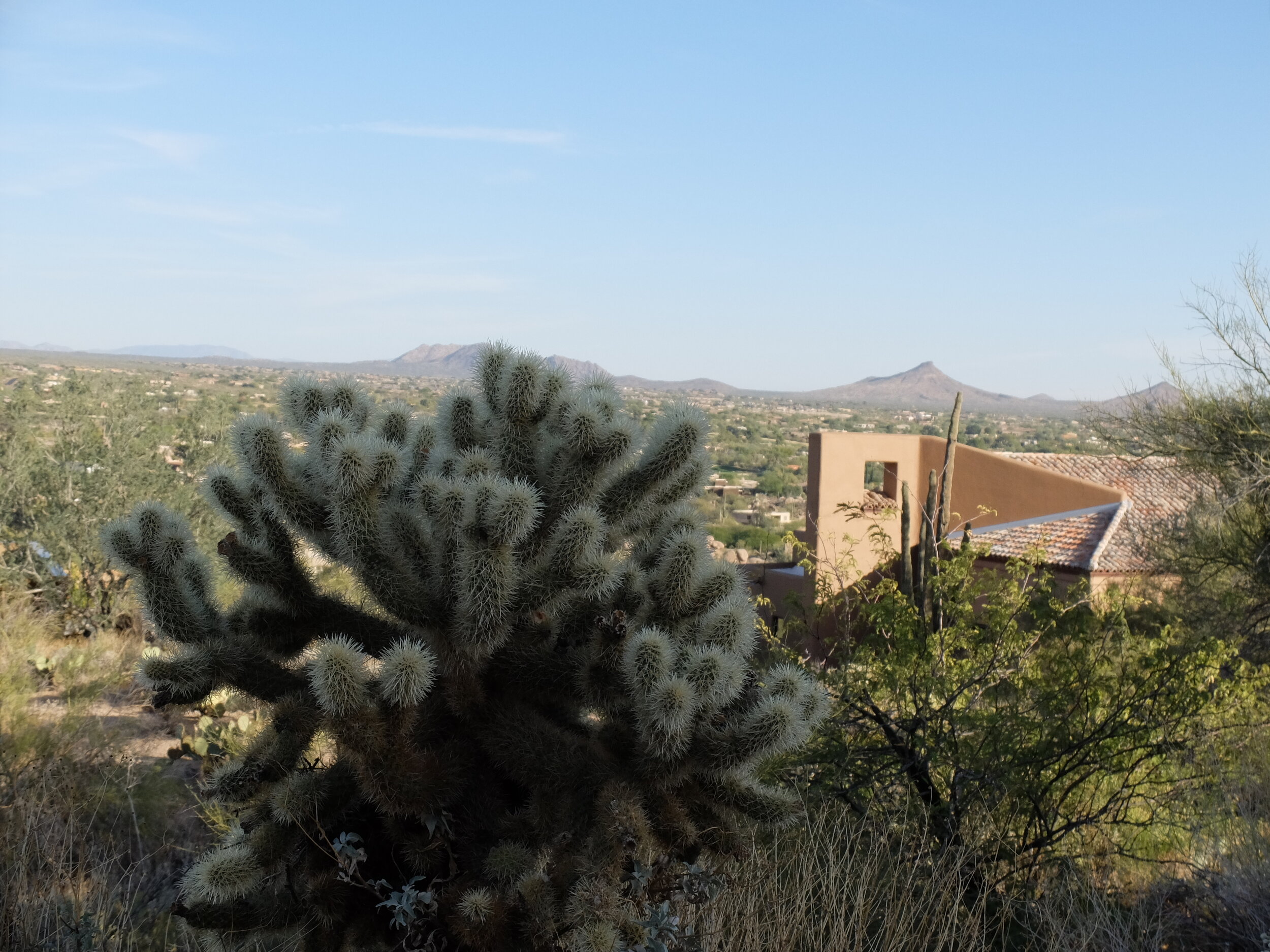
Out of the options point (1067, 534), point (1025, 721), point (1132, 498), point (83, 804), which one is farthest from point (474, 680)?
point (1132, 498)

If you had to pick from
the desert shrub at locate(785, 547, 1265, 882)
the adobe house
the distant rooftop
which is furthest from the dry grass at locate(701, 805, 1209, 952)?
the adobe house

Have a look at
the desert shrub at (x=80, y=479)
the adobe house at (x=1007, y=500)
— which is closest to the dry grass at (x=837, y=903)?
the desert shrub at (x=80, y=479)

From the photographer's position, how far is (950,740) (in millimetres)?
5191

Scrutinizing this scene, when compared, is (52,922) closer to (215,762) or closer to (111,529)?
(111,529)

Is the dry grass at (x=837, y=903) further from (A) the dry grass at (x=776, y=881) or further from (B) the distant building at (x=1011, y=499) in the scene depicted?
(B) the distant building at (x=1011, y=499)

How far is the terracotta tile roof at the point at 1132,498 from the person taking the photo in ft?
58.5

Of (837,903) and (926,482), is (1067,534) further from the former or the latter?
(837,903)

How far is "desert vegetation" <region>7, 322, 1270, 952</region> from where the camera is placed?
2.82m

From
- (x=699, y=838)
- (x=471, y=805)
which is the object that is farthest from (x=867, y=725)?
(x=471, y=805)

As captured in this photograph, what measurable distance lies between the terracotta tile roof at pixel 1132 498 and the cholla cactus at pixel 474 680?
16088 mm

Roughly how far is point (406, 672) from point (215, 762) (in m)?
4.55

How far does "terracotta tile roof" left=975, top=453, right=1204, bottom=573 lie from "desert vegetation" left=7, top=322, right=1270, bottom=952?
1348 cm

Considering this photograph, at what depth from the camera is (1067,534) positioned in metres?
20.3

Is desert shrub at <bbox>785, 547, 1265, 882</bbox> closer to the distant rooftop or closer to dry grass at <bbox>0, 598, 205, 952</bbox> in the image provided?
dry grass at <bbox>0, 598, 205, 952</bbox>
